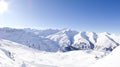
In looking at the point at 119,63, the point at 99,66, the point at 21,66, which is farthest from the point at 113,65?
the point at 21,66

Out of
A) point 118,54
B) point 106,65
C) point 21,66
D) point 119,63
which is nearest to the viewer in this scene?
point 119,63

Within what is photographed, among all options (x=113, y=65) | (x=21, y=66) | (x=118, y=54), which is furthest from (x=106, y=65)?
(x=21, y=66)

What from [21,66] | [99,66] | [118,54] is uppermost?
[118,54]

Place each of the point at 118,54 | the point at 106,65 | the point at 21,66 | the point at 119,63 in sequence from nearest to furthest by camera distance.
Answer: the point at 119,63, the point at 106,65, the point at 118,54, the point at 21,66

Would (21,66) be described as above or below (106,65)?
below

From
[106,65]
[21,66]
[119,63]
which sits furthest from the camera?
[21,66]

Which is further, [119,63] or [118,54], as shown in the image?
[118,54]

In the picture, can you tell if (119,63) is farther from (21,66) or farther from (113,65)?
(21,66)

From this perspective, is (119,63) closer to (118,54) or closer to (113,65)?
(113,65)

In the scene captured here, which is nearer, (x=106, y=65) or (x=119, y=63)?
(x=119, y=63)
